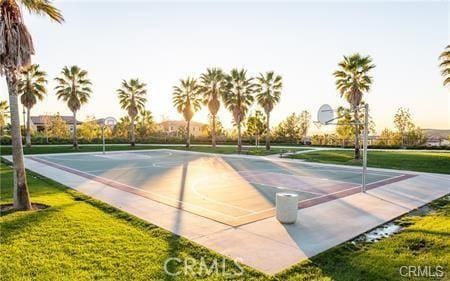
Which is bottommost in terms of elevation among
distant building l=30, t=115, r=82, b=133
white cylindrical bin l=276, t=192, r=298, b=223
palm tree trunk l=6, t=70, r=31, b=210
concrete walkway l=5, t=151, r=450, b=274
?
concrete walkway l=5, t=151, r=450, b=274

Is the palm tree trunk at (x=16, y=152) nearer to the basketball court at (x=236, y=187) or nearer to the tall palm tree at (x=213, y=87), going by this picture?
the basketball court at (x=236, y=187)

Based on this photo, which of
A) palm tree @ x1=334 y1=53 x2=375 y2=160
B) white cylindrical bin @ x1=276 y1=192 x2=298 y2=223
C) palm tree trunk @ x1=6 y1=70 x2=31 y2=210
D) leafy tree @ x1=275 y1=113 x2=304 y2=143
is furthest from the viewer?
leafy tree @ x1=275 y1=113 x2=304 y2=143

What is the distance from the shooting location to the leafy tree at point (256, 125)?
165 feet

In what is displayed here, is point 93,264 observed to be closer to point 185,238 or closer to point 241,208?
point 185,238

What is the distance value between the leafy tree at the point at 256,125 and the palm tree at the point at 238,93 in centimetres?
1142

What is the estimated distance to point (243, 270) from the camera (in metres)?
5.92

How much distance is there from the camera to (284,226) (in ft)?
28.9

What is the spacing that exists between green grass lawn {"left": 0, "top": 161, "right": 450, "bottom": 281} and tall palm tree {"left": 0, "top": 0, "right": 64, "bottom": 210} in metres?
1.11

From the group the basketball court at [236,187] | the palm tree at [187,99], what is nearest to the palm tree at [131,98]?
the palm tree at [187,99]

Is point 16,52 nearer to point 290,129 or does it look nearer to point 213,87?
point 213,87

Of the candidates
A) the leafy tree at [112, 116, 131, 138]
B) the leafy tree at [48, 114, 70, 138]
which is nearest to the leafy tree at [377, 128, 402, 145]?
the leafy tree at [112, 116, 131, 138]

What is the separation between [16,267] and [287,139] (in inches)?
1968

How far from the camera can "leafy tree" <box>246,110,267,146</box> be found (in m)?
50.3

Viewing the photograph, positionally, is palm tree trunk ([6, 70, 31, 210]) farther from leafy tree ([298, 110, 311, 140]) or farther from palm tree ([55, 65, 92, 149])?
leafy tree ([298, 110, 311, 140])
